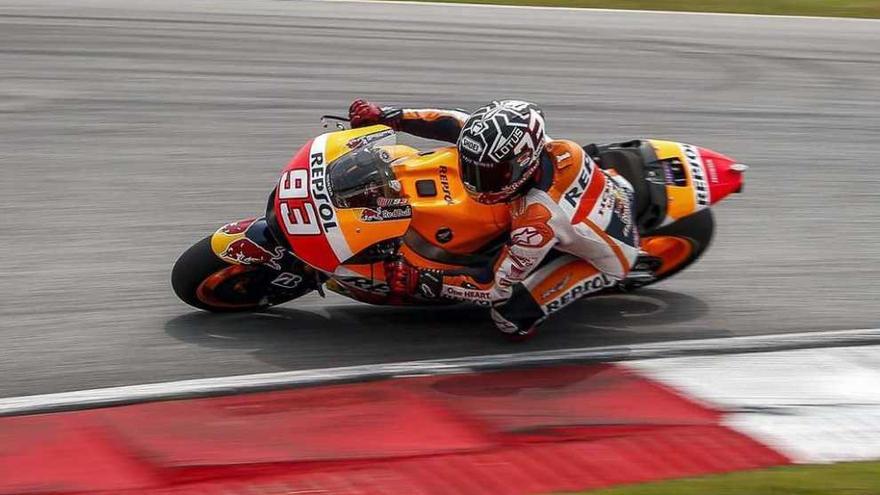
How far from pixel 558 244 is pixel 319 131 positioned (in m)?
4.03

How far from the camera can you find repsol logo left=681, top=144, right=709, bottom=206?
7.08 metres

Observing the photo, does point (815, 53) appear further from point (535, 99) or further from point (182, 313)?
point (182, 313)

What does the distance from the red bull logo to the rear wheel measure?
7.07 ft

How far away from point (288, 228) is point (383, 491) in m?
1.63

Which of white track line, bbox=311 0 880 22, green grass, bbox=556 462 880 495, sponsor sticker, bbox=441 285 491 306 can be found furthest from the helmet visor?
white track line, bbox=311 0 880 22

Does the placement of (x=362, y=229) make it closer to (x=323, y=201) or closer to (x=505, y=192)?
(x=323, y=201)

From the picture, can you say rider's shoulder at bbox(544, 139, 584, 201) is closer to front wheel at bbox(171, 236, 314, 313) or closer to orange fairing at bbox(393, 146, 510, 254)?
orange fairing at bbox(393, 146, 510, 254)

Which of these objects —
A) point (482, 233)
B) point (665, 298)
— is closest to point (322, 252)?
point (482, 233)

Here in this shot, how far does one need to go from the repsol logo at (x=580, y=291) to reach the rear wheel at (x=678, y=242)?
520 mm

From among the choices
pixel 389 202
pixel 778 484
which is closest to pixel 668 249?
pixel 389 202

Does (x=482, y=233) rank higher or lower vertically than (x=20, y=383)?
higher

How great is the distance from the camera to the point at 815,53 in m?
12.7

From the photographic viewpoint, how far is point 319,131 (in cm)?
1005

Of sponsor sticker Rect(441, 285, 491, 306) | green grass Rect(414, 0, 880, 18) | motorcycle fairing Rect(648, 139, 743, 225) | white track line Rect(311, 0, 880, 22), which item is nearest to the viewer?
sponsor sticker Rect(441, 285, 491, 306)
